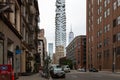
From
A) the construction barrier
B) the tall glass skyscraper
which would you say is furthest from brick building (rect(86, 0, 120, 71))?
the construction barrier

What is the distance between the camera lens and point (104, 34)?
363 ft

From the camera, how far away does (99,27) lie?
119 meters

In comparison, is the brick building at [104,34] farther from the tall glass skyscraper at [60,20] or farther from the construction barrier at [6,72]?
the construction barrier at [6,72]

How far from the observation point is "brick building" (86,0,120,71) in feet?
311

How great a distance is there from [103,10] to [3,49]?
3568 inches

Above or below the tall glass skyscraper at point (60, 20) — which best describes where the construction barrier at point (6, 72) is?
below

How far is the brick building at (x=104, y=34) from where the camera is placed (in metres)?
94.8

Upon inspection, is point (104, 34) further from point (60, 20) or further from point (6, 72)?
point (6, 72)

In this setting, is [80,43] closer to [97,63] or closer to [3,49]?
[97,63]

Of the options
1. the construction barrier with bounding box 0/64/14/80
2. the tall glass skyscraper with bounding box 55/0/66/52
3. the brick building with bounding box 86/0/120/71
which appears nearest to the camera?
the construction barrier with bounding box 0/64/14/80

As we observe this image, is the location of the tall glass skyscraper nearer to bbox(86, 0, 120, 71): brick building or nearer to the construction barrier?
the construction barrier

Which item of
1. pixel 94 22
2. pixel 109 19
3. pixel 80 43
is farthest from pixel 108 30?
pixel 80 43

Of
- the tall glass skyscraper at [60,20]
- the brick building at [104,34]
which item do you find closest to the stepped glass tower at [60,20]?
the tall glass skyscraper at [60,20]

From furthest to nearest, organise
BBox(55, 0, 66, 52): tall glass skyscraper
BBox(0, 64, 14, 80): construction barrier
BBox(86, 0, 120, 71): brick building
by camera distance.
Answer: BBox(86, 0, 120, 71): brick building
BBox(55, 0, 66, 52): tall glass skyscraper
BBox(0, 64, 14, 80): construction barrier
